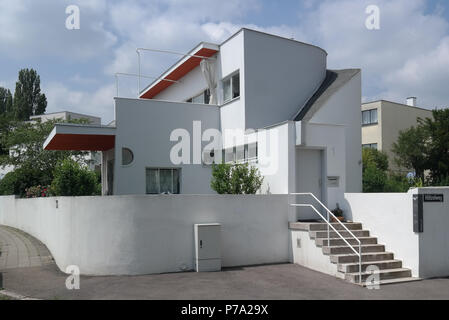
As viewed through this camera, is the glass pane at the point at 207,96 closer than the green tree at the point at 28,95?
Yes

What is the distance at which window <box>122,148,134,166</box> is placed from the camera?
50.9 ft

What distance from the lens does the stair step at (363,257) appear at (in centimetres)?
1016

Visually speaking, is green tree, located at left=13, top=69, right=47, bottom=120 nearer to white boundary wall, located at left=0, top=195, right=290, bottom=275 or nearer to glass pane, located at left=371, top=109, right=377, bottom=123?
glass pane, located at left=371, top=109, right=377, bottom=123

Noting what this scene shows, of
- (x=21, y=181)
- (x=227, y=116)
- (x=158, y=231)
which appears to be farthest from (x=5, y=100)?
(x=158, y=231)

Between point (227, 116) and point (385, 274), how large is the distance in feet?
28.3

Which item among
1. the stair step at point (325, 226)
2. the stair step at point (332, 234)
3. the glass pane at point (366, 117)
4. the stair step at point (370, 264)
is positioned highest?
the glass pane at point (366, 117)

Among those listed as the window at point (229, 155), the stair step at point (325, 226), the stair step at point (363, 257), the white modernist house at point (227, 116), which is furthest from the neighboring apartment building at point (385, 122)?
the stair step at point (363, 257)

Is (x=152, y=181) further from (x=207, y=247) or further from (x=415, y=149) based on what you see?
(x=415, y=149)

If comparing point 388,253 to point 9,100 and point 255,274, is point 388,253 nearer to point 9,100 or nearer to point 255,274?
point 255,274

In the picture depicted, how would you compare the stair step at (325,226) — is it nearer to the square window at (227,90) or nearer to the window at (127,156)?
the square window at (227,90)

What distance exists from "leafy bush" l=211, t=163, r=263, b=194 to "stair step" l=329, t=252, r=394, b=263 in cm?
373

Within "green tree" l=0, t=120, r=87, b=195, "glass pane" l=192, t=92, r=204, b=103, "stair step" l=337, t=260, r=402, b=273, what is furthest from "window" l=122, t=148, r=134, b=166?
"green tree" l=0, t=120, r=87, b=195
